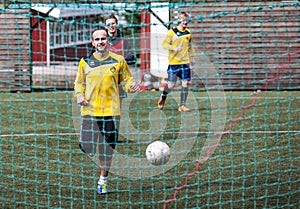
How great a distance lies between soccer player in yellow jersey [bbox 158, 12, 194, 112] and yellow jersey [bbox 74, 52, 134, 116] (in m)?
5.33

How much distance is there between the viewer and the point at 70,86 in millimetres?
15406

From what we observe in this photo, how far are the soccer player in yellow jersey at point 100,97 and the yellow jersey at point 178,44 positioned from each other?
540 cm

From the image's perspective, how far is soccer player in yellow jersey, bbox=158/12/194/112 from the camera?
11164 millimetres

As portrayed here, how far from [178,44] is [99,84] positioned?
19.8 feet

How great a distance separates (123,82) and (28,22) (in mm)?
10085

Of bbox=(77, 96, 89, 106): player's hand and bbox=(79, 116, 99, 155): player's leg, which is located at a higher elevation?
bbox=(77, 96, 89, 106): player's hand

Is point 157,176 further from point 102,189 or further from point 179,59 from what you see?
point 179,59

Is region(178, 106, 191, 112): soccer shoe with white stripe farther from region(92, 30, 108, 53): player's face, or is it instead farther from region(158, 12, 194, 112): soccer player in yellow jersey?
region(92, 30, 108, 53): player's face

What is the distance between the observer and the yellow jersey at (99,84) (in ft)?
18.5

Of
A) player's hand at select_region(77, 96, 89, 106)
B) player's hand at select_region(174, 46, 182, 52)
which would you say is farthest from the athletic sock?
player's hand at select_region(77, 96, 89, 106)

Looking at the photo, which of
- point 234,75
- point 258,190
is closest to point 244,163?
point 258,190

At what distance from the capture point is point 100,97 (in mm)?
5652

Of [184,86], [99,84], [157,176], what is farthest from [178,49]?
[99,84]

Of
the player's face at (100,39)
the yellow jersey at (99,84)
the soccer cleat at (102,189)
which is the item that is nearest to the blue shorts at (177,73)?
the yellow jersey at (99,84)
